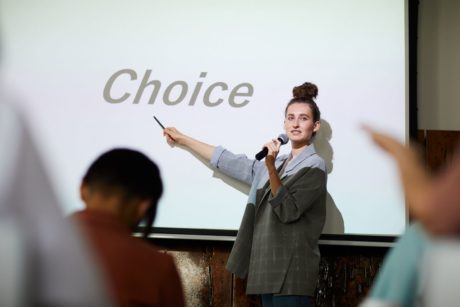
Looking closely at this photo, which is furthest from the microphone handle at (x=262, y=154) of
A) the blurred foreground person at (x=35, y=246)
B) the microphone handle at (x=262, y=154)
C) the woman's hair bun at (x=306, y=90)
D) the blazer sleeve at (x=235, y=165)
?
the blurred foreground person at (x=35, y=246)

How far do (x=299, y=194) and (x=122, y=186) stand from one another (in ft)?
6.14

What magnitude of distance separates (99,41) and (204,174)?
86cm

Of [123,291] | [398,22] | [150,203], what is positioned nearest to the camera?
[123,291]

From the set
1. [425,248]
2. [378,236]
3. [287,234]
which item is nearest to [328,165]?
[378,236]

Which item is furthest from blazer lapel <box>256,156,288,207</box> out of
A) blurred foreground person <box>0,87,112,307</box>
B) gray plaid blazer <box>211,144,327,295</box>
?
blurred foreground person <box>0,87,112,307</box>

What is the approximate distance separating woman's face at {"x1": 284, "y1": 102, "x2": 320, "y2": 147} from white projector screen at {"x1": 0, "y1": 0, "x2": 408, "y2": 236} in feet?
0.70

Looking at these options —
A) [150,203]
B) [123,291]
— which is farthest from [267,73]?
[123,291]

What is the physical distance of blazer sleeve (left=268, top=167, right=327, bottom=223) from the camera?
310cm

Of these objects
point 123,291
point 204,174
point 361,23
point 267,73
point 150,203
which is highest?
point 361,23

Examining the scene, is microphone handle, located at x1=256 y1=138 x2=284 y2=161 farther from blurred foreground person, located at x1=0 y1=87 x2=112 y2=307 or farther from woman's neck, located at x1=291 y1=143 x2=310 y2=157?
blurred foreground person, located at x1=0 y1=87 x2=112 y2=307

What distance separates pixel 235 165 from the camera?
11.8 ft

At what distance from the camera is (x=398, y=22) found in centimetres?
364

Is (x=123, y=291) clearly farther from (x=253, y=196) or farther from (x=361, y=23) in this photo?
(x=361, y=23)

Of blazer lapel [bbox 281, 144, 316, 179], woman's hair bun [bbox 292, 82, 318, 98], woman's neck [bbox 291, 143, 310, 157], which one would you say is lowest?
blazer lapel [bbox 281, 144, 316, 179]
